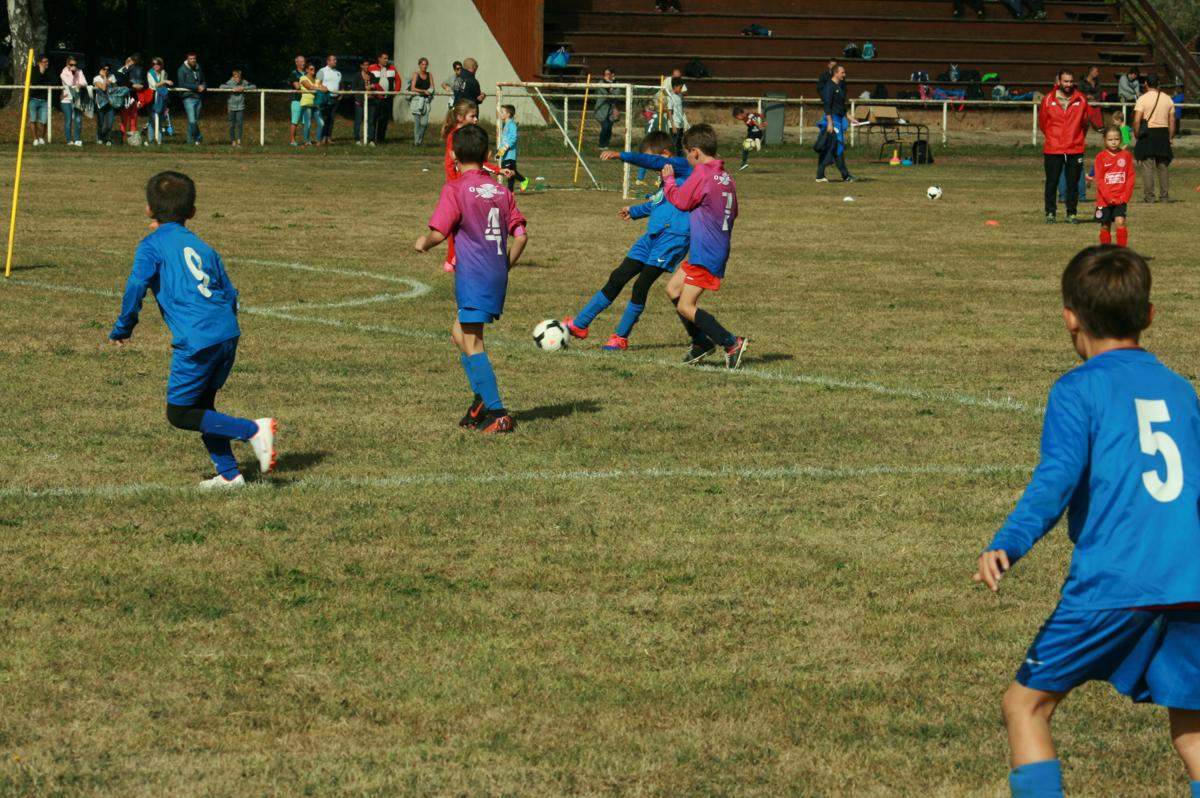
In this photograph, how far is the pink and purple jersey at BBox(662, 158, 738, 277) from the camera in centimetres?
1217

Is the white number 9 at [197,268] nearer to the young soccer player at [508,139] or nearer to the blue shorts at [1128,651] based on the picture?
the blue shorts at [1128,651]

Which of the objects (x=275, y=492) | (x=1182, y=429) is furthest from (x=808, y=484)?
(x=1182, y=429)

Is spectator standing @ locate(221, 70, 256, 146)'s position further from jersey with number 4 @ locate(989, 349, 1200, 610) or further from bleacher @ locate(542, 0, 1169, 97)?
jersey with number 4 @ locate(989, 349, 1200, 610)

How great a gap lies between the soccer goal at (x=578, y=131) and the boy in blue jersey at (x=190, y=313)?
2055cm

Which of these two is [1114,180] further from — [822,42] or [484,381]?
[822,42]

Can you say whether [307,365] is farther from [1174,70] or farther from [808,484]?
[1174,70]

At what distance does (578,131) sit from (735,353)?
1113 inches

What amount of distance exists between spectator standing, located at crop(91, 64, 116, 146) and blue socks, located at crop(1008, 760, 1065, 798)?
36.4 meters

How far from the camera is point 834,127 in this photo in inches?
1287

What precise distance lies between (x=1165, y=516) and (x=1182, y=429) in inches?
9.0

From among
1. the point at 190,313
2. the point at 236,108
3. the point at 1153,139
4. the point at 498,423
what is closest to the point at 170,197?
the point at 190,313

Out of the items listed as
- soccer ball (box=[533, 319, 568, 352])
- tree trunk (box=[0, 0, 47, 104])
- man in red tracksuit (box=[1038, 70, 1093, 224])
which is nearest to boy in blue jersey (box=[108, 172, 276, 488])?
soccer ball (box=[533, 319, 568, 352])

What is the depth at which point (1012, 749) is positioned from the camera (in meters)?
4.38

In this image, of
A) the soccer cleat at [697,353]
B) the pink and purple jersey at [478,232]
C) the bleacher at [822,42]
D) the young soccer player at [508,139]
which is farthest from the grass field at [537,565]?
the bleacher at [822,42]
